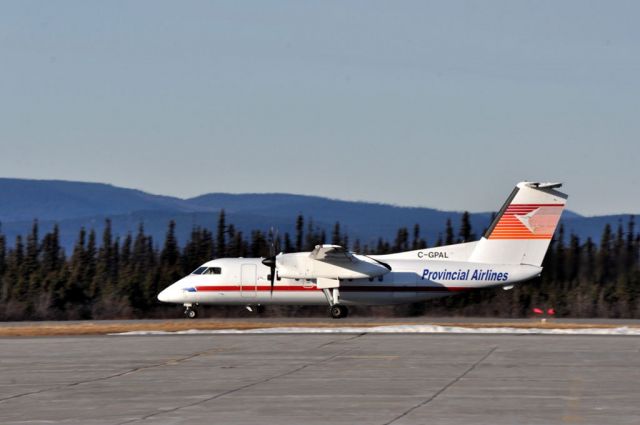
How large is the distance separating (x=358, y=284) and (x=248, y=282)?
204 inches

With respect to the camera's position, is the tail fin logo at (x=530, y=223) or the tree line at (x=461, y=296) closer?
the tail fin logo at (x=530, y=223)

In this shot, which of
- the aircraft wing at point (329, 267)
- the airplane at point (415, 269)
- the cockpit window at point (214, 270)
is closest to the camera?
the aircraft wing at point (329, 267)

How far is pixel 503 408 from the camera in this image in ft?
62.9

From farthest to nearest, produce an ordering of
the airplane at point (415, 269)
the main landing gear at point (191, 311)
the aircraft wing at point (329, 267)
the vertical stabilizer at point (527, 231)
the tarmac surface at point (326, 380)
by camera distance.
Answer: the main landing gear at point (191, 311) < the vertical stabilizer at point (527, 231) < the airplane at point (415, 269) < the aircraft wing at point (329, 267) < the tarmac surface at point (326, 380)

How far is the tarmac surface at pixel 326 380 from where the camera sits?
18.7 m

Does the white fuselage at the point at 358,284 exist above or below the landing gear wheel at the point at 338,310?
above

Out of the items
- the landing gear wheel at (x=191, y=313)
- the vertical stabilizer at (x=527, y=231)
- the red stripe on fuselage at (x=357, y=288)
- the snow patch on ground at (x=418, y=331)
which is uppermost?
the vertical stabilizer at (x=527, y=231)

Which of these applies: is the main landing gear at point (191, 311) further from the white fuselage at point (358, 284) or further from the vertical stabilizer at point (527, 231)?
the vertical stabilizer at point (527, 231)

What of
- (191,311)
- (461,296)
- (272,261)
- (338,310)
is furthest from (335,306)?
(461,296)

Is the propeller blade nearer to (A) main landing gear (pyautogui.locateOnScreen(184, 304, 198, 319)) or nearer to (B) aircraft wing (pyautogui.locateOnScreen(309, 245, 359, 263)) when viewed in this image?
(B) aircraft wing (pyautogui.locateOnScreen(309, 245, 359, 263))

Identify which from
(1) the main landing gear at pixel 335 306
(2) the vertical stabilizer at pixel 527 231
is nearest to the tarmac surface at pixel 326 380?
(2) the vertical stabilizer at pixel 527 231

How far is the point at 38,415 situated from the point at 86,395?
280cm

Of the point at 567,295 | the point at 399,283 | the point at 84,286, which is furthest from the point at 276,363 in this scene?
the point at 84,286

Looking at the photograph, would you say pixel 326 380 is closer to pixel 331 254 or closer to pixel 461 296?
pixel 331 254
